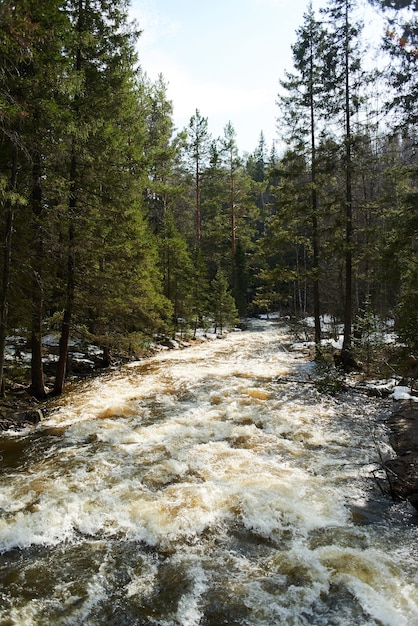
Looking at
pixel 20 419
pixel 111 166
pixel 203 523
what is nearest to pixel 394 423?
pixel 203 523

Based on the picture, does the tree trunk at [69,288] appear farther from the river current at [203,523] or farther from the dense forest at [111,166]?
the river current at [203,523]

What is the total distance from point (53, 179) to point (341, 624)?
11.0 meters

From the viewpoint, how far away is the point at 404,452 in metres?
7.77

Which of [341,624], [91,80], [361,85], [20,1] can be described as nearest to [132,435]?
[341,624]

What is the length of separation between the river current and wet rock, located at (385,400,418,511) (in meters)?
0.27

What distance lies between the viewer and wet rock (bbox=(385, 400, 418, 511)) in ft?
20.9

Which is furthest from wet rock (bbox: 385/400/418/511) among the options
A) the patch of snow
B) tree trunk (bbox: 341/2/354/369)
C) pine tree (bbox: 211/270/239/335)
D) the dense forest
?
pine tree (bbox: 211/270/239/335)

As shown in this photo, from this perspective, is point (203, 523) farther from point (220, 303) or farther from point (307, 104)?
point (220, 303)

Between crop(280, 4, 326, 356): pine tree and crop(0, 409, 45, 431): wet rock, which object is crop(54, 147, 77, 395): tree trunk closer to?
crop(0, 409, 45, 431): wet rock

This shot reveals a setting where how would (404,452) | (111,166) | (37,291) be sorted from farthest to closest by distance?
(111,166) → (37,291) → (404,452)

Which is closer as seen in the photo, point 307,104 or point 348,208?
point 348,208

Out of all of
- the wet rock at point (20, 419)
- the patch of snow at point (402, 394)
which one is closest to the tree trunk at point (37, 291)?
the wet rock at point (20, 419)

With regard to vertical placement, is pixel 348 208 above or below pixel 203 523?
above

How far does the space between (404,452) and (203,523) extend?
178 inches
